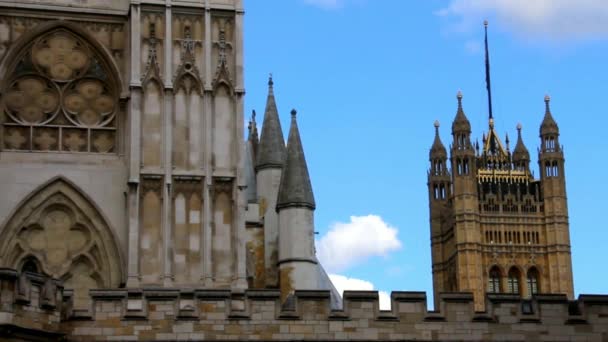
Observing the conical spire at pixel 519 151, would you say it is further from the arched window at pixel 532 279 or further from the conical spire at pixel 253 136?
the conical spire at pixel 253 136

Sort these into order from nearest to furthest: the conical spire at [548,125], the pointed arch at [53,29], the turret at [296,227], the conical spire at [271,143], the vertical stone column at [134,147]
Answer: the vertical stone column at [134,147] < the pointed arch at [53,29] < the turret at [296,227] < the conical spire at [271,143] < the conical spire at [548,125]

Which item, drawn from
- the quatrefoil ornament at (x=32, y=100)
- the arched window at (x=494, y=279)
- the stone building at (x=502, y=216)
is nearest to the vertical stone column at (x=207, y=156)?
the quatrefoil ornament at (x=32, y=100)

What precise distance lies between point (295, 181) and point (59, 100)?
667 centimetres

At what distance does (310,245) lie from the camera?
3253cm

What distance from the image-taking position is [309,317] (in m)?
19.8

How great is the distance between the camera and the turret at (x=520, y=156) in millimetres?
141625

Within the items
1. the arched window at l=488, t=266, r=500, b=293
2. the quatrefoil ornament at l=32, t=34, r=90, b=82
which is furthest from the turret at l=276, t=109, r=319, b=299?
the arched window at l=488, t=266, r=500, b=293

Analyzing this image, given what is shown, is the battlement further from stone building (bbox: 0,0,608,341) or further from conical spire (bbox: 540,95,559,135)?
conical spire (bbox: 540,95,559,135)

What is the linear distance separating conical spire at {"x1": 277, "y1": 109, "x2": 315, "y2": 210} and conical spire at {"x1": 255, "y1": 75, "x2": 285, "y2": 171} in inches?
114

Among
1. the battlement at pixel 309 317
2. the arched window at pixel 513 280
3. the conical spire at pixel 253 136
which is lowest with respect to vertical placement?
the battlement at pixel 309 317

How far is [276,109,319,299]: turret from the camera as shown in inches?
1262

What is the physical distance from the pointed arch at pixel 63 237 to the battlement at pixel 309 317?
323 inches

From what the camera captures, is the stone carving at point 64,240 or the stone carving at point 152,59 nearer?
the stone carving at point 64,240

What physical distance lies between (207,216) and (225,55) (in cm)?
346
